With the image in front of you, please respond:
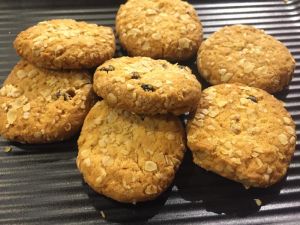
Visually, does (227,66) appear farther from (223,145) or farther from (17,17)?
(17,17)

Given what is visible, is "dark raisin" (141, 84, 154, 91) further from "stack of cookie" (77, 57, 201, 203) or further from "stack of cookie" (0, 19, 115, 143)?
"stack of cookie" (0, 19, 115, 143)

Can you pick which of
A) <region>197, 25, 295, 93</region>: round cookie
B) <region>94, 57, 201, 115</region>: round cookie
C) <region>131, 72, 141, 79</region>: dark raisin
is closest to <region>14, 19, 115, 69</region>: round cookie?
<region>94, 57, 201, 115</region>: round cookie

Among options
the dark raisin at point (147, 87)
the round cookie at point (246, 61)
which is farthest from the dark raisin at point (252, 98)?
the dark raisin at point (147, 87)

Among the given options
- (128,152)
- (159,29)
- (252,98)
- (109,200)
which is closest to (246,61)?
(252,98)

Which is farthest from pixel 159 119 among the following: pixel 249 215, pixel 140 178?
pixel 249 215

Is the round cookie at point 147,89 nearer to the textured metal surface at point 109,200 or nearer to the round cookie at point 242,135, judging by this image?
the round cookie at point 242,135

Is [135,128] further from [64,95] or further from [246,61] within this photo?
[246,61]

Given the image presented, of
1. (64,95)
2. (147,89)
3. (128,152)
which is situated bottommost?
(128,152)
